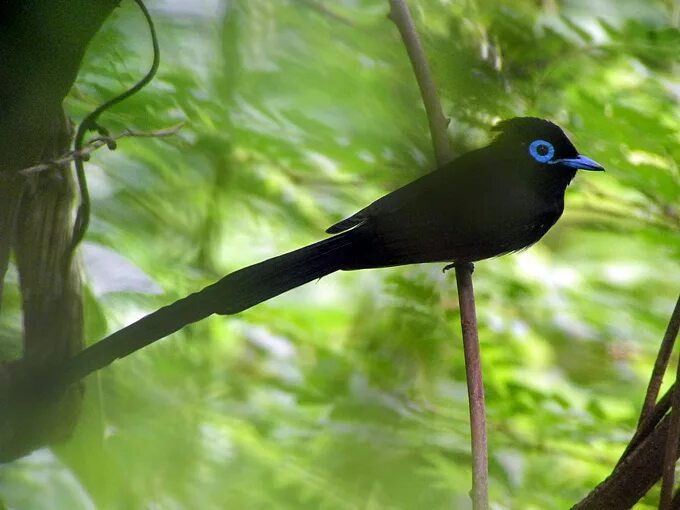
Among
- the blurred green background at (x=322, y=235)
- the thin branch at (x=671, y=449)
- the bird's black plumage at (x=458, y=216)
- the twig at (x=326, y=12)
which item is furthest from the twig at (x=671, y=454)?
the twig at (x=326, y=12)

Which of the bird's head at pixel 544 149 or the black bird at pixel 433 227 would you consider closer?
the black bird at pixel 433 227

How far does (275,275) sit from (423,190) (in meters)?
0.31

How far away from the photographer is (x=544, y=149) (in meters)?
1.50

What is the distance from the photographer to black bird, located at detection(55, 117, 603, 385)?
100 centimetres

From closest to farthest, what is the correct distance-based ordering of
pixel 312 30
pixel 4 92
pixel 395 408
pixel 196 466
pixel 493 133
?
pixel 4 92
pixel 493 133
pixel 196 466
pixel 395 408
pixel 312 30

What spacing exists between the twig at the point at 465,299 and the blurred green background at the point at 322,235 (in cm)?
12

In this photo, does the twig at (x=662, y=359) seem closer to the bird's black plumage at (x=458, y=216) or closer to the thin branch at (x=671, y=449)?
the thin branch at (x=671, y=449)

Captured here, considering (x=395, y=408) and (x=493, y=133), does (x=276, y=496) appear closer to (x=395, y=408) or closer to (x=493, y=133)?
(x=395, y=408)

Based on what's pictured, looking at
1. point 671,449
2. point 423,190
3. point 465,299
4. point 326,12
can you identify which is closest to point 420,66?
point 423,190

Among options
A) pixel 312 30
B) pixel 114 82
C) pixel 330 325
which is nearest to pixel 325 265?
pixel 114 82

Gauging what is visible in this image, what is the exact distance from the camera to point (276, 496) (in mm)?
1654

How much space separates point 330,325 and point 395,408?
59cm

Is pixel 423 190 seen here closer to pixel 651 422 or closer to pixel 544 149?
pixel 544 149

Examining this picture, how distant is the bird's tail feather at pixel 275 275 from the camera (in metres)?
1.02
